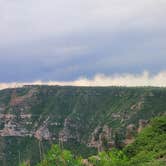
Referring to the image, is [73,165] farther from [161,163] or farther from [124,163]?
[161,163]

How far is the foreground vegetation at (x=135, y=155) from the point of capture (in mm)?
100062

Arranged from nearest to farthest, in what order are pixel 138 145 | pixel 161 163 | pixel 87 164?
pixel 161 163 → pixel 87 164 → pixel 138 145

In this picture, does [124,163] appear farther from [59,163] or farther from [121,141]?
[121,141]

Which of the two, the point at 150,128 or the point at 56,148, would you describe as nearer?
the point at 56,148

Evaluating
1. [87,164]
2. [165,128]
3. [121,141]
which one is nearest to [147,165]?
[87,164]

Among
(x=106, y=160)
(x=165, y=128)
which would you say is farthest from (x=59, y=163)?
(x=165, y=128)

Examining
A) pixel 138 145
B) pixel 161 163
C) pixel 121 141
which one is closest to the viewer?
pixel 161 163

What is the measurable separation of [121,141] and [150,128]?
40.4 metres

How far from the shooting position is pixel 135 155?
126m

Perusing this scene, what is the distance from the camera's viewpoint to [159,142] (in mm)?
127438

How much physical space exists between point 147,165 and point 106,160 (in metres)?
8.20

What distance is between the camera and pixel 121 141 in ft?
590

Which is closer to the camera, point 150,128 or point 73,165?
point 73,165

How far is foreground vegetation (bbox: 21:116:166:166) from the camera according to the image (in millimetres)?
100062
